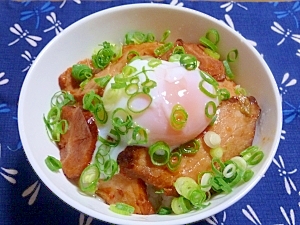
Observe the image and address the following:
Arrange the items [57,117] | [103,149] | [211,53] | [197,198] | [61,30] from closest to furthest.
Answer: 1. [197,198]
2. [103,149]
3. [57,117]
4. [211,53]
5. [61,30]

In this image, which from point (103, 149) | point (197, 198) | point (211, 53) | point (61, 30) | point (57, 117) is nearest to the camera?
point (197, 198)

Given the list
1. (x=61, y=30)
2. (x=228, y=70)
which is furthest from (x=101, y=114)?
(x=61, y=30)

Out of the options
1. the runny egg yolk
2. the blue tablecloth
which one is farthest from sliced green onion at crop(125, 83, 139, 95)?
the blue tablecloth

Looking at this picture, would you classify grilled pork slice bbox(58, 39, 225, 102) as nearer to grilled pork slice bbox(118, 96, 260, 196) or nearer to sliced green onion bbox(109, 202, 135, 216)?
grilled pork slice bbox(118, 96, 260, 196)

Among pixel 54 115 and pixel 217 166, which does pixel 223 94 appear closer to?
pixel 217 166

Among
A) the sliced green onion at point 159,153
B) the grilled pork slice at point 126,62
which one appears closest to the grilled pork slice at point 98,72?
the grilled pork slice at point 126,62

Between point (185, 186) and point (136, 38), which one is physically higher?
point (136, 38)

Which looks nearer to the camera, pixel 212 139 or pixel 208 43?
pixel 212 139

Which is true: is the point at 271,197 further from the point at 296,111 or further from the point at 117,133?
the point at 117,133
